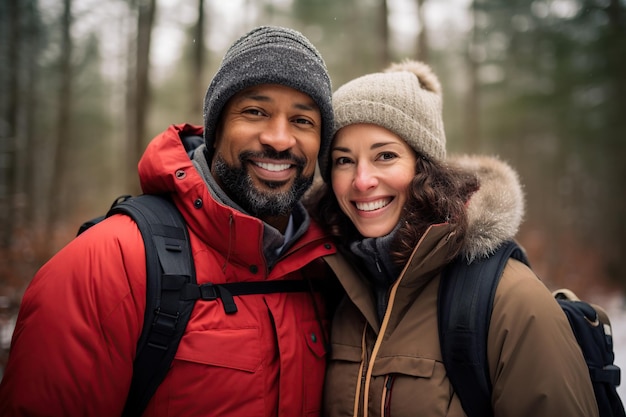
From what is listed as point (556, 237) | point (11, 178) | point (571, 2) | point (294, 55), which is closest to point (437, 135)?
point (294, 55)

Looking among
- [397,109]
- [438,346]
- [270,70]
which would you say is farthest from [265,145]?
[438,346]

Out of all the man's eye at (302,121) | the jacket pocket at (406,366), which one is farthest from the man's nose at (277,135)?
the jacket pocket at (406,366)

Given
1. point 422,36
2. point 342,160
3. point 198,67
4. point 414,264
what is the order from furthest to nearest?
point 422,36 < point 198,67 < point 342,160 < point 414,264

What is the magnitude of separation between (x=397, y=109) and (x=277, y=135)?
0.77 meters

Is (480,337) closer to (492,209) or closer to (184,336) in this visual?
(492,209)

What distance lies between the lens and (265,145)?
260 cm

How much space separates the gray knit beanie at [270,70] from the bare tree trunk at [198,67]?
13.1 feet

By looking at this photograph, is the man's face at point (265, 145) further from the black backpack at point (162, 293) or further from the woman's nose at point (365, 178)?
the black backpack at point (162, 293)

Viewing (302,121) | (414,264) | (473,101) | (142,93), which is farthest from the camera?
(473,101)

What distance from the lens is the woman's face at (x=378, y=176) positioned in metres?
2.68

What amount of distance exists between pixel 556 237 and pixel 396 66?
50.4 ft

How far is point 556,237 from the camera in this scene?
15.9 meters

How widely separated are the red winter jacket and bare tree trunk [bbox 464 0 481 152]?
1137cm

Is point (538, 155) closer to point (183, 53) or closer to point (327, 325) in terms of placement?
point (183, 53)
